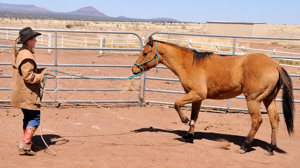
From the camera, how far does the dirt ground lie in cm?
489

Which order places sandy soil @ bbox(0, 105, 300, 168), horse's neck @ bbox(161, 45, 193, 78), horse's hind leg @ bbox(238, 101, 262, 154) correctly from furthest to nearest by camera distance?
horse's neck @ bbox(161, 45, 193, 78) < horse's hind leg @ bbox(238, 101, 262, 154) < sandy soil @ bbox(0, 105, 300, 168)

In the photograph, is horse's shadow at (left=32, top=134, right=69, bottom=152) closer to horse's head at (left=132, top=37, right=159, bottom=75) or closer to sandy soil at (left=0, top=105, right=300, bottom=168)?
sandy soil at (left=0, top=105, right=300, bottom=168)

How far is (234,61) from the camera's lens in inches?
226

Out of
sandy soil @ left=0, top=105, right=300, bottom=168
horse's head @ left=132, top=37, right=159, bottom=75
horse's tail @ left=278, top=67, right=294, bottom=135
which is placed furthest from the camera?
horse's head @ left=132, top=37, right=159, bottom=75

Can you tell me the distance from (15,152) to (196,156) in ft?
9.02

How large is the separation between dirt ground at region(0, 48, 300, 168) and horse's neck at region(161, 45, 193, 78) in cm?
127

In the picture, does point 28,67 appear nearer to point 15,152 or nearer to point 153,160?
point 15,152

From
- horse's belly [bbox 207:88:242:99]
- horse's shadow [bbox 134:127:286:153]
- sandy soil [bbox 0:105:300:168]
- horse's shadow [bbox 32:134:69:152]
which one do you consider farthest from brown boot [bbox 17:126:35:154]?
horse's belly [bbox 207:88:242:99]

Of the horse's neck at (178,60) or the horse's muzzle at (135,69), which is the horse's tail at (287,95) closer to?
the horse's neck at (178,60)

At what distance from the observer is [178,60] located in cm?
607

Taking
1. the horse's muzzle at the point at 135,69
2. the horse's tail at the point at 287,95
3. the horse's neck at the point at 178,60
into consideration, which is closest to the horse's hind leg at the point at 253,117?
the horse's tail at the point at 287,95

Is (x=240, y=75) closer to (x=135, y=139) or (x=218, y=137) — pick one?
(x=218, y=137)

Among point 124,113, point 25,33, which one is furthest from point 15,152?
point 124,113

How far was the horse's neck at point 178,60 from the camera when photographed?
6.01 meters
